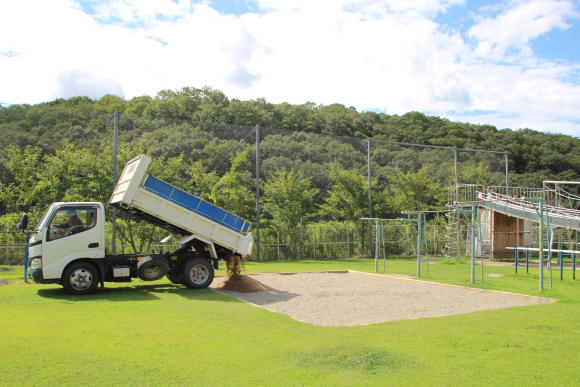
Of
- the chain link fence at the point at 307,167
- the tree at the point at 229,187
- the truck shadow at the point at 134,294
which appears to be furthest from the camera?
the tree at the point at 229,187

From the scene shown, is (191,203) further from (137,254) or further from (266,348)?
(266,348)

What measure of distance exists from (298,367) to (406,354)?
4.93 ft

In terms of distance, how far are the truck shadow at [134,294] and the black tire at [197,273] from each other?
0.82ft

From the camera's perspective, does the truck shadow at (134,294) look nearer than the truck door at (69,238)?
Yes

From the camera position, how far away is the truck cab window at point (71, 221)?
11.1m

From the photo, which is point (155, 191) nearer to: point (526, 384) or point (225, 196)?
point (526, 384)

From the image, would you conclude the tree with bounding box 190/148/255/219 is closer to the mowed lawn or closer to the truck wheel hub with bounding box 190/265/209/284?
the truck wheel hub with bounding box 190/265/209/284

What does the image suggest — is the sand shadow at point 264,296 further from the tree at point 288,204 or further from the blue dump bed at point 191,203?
the tree at point 288,204

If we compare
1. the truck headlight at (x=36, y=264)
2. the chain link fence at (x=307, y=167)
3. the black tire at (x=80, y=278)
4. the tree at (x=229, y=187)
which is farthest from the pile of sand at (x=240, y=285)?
the tree at (x=229, y=187)

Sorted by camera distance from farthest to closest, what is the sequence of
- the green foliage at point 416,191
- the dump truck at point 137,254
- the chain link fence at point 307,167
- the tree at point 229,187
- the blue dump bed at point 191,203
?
the green foliage at point 416,191
the tree at point 229,187
the chain link fence at point 307,167
the blue dump bed at point 191,203
the dump truck at point 137,254

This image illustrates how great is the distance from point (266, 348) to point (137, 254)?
7.33 meters

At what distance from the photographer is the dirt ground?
351 inches

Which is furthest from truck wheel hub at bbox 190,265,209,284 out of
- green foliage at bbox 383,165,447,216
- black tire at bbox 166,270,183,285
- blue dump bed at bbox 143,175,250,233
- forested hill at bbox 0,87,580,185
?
green foliage at bbox 383,165,447,216

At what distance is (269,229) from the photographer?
87.6ft
